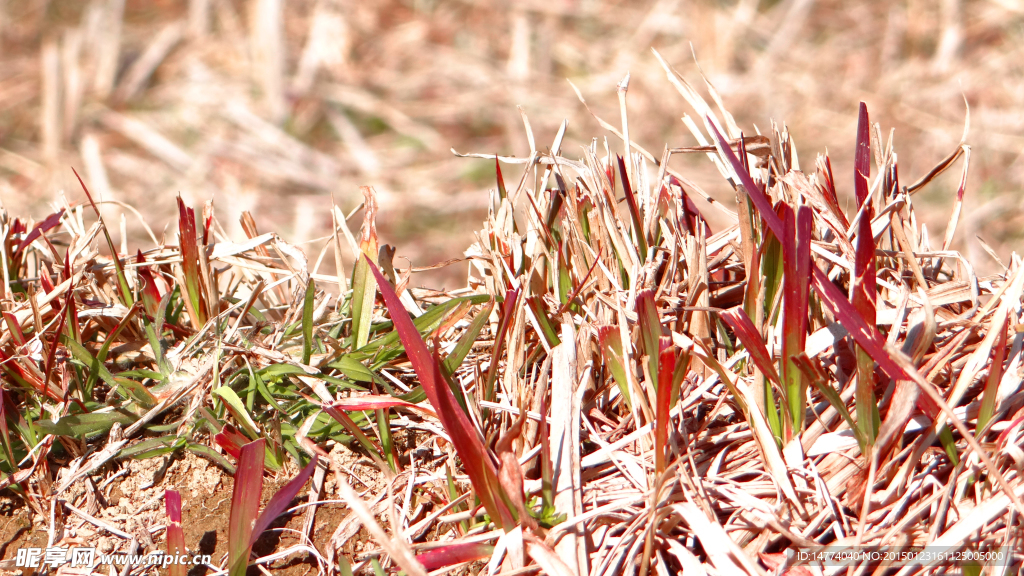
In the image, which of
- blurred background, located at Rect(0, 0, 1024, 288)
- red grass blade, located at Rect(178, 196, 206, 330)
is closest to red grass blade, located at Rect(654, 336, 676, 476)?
red grass blade, located at Rect(178, 196, 206, 330)

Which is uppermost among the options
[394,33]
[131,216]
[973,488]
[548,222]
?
[394,33]

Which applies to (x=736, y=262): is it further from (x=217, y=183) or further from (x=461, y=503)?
(x=217, y=183)

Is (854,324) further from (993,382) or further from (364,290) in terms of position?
(364,290)

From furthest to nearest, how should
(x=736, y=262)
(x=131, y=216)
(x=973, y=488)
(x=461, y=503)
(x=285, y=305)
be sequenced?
(x=131, y=216), (x=285, y=305), (x=736, y=262), (x=461, y=503), (x=973, y=488)

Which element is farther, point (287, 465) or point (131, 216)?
point (131, 216)

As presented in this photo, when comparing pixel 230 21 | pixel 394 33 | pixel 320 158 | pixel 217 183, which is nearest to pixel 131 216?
pixel 217 183

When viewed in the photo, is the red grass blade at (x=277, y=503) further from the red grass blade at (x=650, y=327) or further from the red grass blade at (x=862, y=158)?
the red grass blade at (x=862, y=158)
